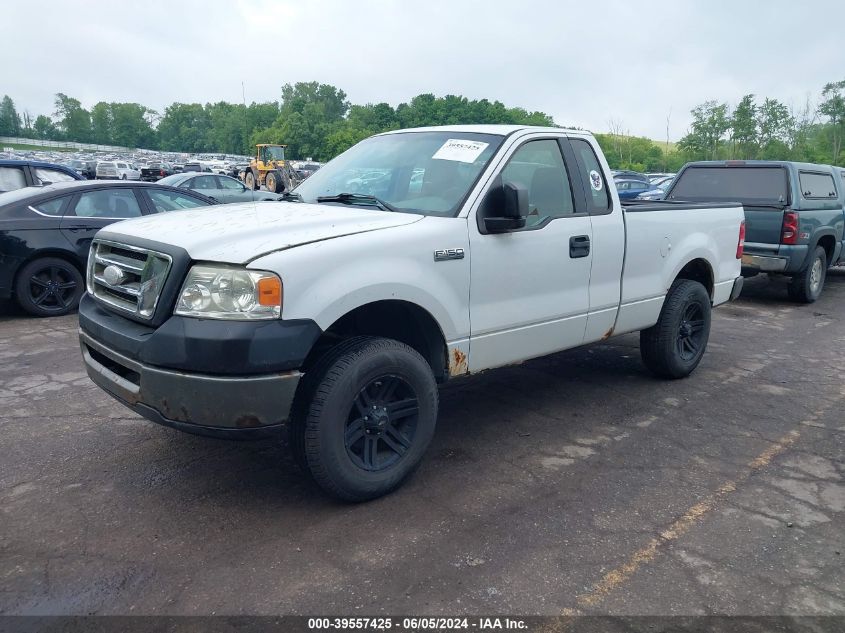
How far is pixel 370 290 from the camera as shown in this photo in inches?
129

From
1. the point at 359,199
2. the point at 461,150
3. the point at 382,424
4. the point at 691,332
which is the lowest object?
the point at 691,332

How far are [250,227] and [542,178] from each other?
2.02 metres

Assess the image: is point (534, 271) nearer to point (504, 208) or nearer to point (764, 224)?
point (504, 208)

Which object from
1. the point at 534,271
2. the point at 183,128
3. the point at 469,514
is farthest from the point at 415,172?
the point at 183,128

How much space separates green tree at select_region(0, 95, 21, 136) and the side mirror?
172901 millimetres

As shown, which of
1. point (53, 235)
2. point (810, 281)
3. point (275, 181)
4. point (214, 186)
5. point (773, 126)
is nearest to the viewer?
point (53, 235)

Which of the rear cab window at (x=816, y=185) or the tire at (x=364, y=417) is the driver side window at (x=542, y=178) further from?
the rear cab window at (x=816, y=185)

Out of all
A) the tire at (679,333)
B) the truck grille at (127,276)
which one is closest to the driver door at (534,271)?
the tire at (679,333)

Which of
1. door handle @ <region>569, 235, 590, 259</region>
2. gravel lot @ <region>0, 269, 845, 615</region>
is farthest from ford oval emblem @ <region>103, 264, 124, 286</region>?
door handle @ <region>569, 235, 590, 259</region>

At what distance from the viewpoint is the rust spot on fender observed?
3.77m

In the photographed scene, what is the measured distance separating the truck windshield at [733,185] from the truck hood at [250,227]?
702 cm

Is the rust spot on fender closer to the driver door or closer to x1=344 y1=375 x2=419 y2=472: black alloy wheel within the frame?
the driver door

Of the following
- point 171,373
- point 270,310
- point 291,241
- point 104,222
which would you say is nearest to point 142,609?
point 171,373

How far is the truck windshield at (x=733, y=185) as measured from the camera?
8969 mm
